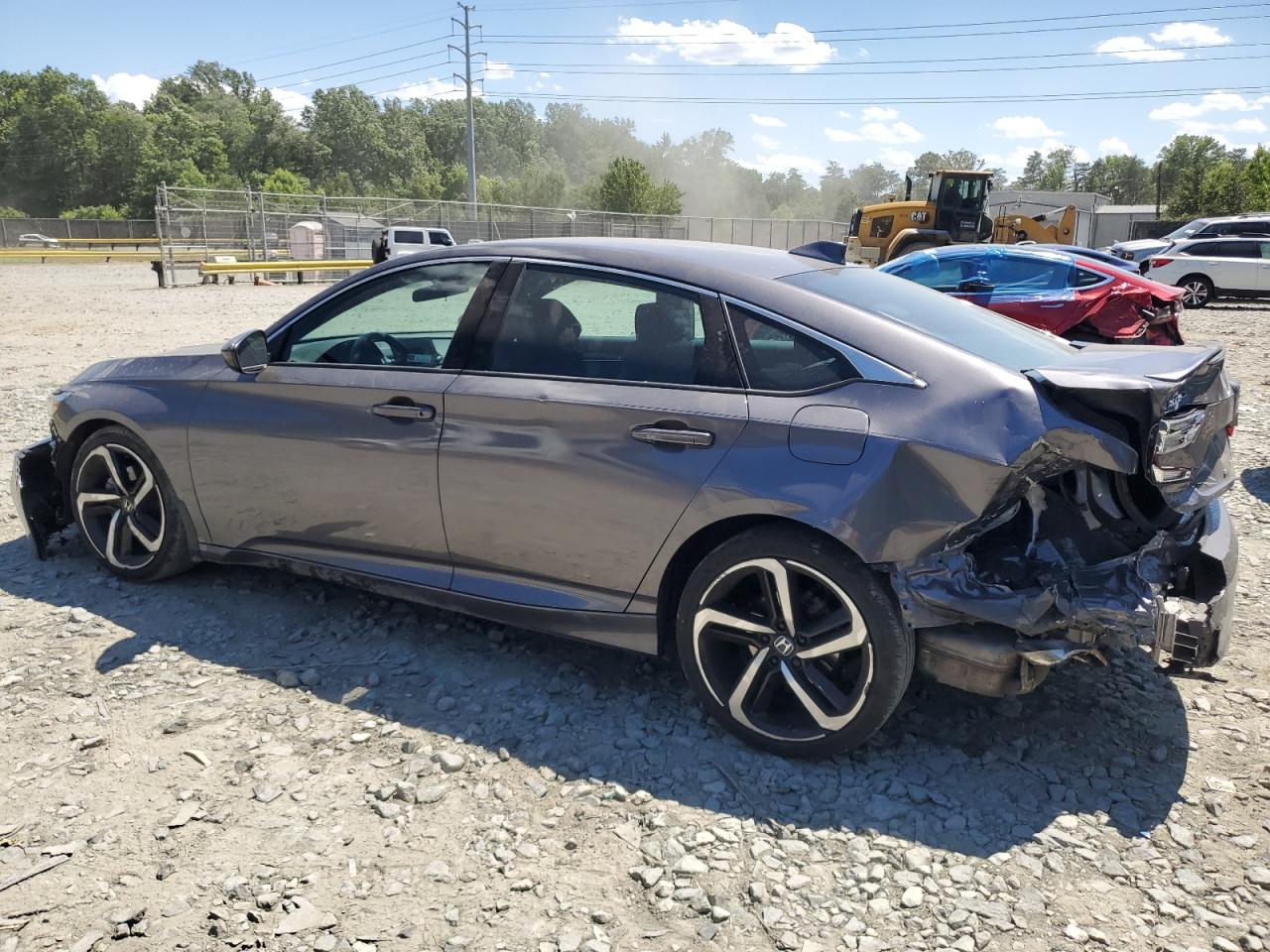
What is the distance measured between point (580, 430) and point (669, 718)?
1.09m

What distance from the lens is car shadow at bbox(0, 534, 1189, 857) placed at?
9.75ft

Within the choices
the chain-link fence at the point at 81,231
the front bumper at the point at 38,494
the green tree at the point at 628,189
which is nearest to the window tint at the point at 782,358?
the front bumper at the point at 38,494

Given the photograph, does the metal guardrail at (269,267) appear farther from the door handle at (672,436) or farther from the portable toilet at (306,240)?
the door handle at (672,436)

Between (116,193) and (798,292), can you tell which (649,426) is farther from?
(116,193)

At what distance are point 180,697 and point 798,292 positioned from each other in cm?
270

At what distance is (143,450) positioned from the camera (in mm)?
4426

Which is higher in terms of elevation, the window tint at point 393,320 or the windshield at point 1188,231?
the windshield at point 1188,231

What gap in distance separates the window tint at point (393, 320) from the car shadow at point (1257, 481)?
5.39 meters

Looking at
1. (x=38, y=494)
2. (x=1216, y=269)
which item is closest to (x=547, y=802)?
→ (x=38, y=494)

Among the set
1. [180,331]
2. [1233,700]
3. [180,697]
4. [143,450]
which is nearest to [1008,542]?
[1233,700]

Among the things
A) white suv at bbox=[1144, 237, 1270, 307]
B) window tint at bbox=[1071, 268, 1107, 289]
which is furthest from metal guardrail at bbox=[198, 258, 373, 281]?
white suv at bbox=[1144, 237, 1270, 307]

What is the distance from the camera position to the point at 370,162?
110m

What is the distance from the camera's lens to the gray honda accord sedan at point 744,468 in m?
2.84

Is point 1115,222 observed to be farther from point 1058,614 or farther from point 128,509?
point 128,509
